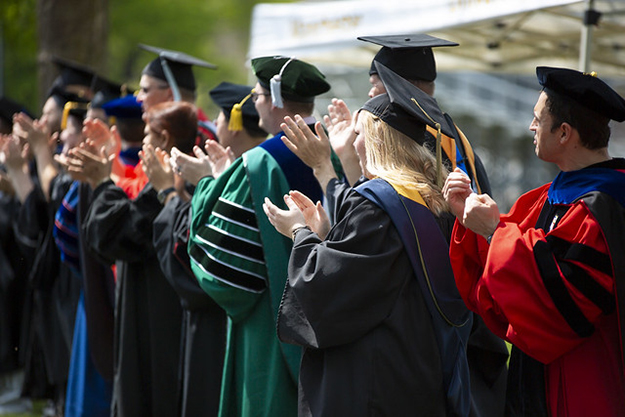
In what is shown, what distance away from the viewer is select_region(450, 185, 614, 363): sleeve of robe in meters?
2.55

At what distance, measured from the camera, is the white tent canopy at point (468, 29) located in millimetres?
6727

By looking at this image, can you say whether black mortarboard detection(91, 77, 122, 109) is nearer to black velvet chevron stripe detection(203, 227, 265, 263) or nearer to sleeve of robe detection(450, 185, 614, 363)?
black velvet chevron stripe detection(203, 227, 265, 263)

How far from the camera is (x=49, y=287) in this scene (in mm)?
6094

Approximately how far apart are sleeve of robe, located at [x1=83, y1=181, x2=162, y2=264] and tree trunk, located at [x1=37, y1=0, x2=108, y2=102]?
490 centimetres

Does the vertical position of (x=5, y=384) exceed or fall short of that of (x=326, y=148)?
it falls short

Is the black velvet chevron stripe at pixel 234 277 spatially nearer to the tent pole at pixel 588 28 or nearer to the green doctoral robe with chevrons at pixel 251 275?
the green doctoral robe with chevrons at pixel 251 275

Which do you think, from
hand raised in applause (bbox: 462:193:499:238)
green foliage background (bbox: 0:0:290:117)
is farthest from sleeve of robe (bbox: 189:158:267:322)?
green foliage background (bbox: 0:0:290:117)

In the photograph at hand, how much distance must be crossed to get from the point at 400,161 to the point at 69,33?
701 cm

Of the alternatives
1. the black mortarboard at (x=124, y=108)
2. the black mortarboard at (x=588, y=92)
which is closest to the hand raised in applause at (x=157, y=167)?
the black mortarboard at (x=124, y=108)

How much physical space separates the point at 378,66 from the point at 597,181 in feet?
2.86

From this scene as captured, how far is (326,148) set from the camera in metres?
3.64

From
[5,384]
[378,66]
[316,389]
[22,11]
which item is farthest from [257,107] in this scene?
[22,11]

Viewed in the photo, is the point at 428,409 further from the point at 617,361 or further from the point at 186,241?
the point at 186,241

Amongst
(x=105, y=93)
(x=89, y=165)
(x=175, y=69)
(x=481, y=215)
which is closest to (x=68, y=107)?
(x=105, y=93)
